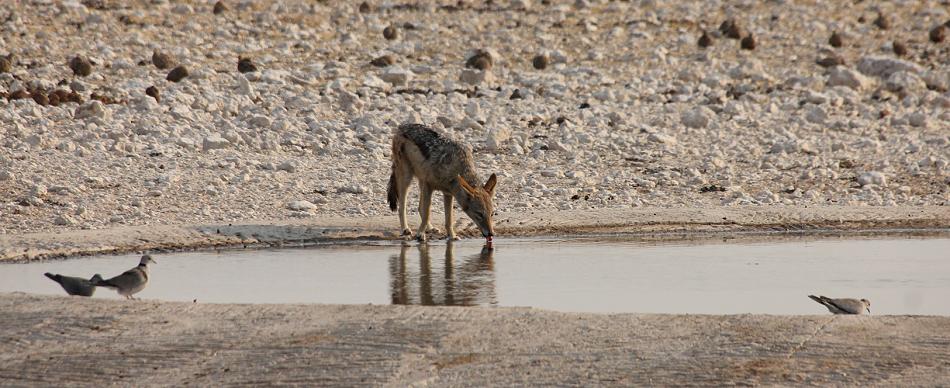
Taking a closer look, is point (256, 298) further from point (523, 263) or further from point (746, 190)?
point (746, 190)

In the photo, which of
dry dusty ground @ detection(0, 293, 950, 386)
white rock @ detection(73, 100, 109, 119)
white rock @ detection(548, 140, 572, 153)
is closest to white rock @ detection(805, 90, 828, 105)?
white rock @ detection(548, 140, 572, 153)

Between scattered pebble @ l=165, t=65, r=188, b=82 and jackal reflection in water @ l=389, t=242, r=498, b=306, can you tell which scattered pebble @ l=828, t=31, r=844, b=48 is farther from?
jackal reflection in water @ l=389, t=242, r=498, b=306

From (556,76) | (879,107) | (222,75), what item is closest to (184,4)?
(222,75)

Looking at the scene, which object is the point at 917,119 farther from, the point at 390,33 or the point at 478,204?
the point at 478,204

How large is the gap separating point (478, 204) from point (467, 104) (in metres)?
7.44

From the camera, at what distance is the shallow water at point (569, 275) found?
409 inches

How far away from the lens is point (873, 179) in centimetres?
1817

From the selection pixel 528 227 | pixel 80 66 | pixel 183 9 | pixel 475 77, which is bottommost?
pixel 528 227

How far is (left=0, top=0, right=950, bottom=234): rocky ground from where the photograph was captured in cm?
1689

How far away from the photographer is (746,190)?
17.8 m

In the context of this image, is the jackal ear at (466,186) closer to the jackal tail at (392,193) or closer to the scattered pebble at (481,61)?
the jackal tail at (392,193)

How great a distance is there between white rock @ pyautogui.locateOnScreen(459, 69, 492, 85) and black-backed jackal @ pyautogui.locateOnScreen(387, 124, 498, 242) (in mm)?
7910

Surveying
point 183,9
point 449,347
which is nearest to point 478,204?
point 449,347

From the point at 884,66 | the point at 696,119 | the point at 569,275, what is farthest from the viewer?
the point at 884,66
